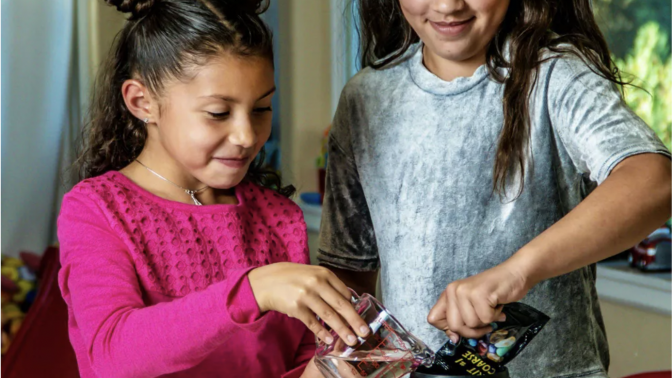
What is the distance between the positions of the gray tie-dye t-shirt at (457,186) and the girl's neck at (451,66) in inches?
0.5

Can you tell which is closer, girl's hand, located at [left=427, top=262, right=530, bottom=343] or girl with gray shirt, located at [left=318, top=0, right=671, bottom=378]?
girl's hand, located at [left=427, top=262, right=530, bottom=343]

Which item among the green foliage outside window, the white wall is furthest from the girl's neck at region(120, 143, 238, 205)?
the white wall

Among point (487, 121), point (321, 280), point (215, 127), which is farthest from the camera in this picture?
point (487, 121)

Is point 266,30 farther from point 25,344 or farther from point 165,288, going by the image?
point 25,344

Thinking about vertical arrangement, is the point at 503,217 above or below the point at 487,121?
below

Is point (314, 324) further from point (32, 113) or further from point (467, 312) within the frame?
point (32, 113)

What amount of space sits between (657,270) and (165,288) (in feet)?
5.03

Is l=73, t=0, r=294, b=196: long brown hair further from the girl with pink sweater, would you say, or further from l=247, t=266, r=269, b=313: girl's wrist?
l=247, t=266, r=269, b=313: girl's wrist

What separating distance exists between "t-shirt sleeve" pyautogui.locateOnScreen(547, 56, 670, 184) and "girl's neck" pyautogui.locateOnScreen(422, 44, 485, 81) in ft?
0.42

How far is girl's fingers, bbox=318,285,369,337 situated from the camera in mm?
796

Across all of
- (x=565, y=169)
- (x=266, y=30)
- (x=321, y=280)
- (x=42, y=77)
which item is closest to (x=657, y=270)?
(x=565, y=169)

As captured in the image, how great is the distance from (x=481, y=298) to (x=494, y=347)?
0.06 metres

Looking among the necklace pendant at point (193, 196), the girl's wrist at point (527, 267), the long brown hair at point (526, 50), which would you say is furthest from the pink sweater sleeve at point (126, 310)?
the long brown hair at point (526, 50)

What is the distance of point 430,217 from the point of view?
1.14 meters
